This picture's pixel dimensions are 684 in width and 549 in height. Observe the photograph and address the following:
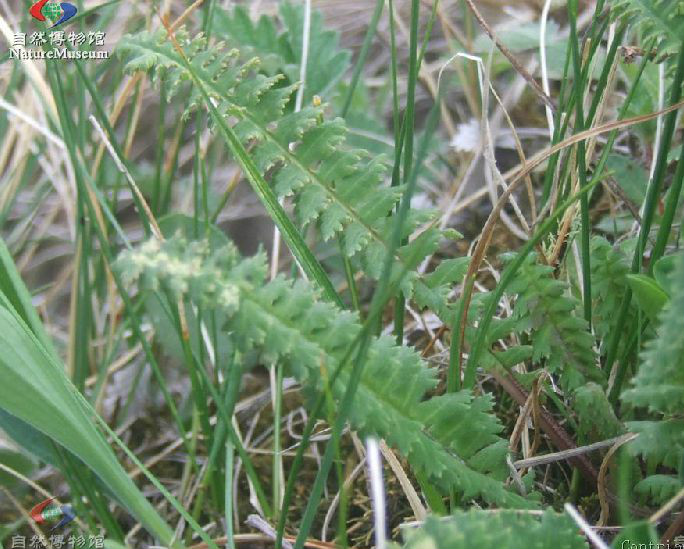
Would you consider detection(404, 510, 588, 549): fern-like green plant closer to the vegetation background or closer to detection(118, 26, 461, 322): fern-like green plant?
the vegetation background

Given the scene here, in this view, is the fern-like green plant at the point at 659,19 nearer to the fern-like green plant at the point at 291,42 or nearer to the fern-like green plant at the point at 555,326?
the fern-like green plant at the point at 555,326

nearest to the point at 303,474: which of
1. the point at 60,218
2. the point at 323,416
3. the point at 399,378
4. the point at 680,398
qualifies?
Answer: the point at 323,416

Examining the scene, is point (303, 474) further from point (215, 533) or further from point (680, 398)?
point (680, 398)

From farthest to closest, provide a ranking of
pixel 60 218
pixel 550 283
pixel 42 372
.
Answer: pixel 60 218, pixel 550 283, pixel 42 372
